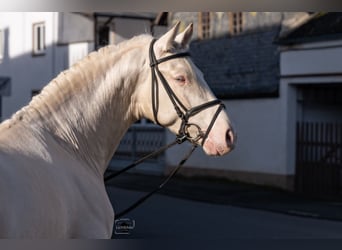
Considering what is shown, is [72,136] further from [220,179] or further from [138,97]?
[220,179]

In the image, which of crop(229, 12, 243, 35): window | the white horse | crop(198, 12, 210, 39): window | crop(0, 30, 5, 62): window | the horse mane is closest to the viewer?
the white horse

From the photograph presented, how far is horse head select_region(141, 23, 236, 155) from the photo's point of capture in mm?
3863

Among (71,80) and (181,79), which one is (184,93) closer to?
(181,79)

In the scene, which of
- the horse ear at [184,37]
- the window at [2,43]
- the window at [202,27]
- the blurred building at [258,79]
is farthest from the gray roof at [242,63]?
the horse ear at [184,37]

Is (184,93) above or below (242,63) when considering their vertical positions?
below

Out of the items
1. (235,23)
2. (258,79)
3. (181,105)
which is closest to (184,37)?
(181,105)

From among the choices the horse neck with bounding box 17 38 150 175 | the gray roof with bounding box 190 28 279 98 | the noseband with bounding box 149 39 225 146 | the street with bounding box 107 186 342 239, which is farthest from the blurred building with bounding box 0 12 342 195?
the noseband with bounding box 149 39 225 146

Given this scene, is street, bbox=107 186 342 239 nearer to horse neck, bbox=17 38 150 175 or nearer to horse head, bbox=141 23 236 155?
horse neck, bbox=17 38 150 175

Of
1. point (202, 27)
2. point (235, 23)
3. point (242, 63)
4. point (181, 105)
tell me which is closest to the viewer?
point (181, 105)

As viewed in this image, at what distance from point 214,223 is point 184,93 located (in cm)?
862

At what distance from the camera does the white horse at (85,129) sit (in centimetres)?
321

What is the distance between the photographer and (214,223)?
40.3 feet

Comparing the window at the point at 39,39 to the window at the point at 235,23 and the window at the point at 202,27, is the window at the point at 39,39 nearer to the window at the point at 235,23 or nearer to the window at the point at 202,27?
the window at the point at 202,27

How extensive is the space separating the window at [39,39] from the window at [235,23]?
577 cm
